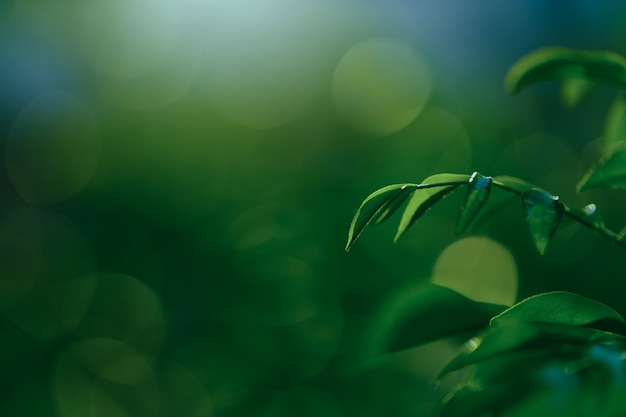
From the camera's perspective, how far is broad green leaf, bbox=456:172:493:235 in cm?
43

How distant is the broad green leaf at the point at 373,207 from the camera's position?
425mm

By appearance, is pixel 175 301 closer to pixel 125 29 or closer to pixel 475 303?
pixel 475 303

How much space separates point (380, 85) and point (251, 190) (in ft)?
2.38

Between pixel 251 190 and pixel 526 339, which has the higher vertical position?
pixel 526 339

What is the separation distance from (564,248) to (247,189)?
649mm

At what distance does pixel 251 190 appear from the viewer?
1.58 m

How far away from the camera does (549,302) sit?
45 cm

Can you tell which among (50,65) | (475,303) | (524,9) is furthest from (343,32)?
(475,303)

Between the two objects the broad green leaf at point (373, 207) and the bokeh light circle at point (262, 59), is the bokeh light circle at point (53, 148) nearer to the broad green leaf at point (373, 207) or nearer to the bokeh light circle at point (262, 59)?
the bokeh light circle at point (262, 59)

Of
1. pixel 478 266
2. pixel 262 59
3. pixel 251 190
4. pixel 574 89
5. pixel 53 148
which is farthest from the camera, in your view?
pixel 262 59

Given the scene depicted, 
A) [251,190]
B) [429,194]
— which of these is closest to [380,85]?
[251,190]

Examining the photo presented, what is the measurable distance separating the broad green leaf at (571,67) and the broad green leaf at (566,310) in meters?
0.18

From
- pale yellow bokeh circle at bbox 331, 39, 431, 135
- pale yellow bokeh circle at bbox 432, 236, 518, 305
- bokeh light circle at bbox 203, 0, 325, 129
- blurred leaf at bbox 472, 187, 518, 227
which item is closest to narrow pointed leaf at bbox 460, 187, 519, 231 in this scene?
blurred leaf at bbox 472, 187, 518, 227

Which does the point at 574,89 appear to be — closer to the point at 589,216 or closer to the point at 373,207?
the point at 589,216
